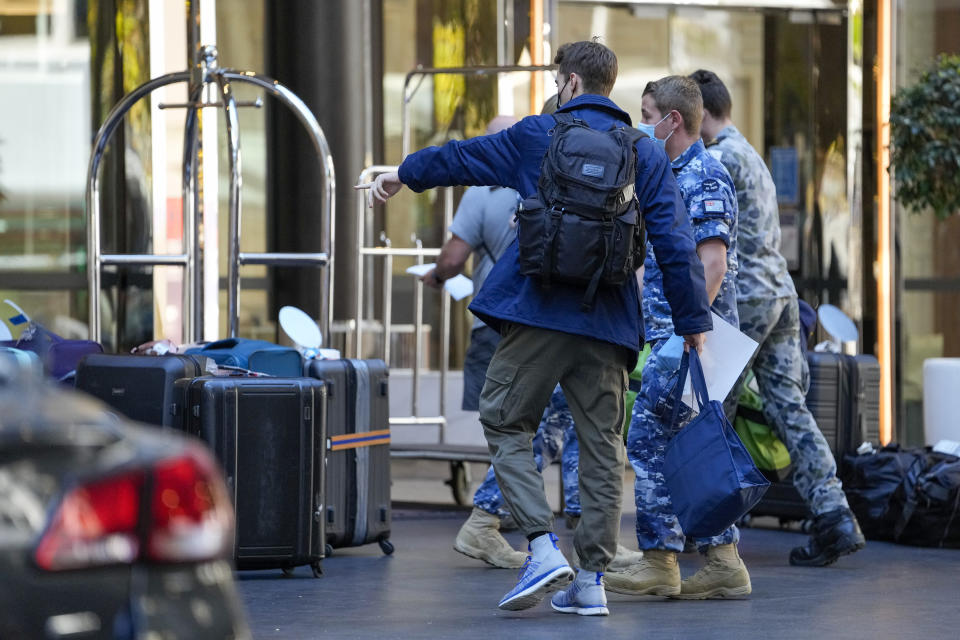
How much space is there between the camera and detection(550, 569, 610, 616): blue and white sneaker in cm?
527

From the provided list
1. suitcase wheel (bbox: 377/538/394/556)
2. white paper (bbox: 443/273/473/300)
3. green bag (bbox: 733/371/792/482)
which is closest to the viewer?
green bag (bbox: 733/371/792/482)

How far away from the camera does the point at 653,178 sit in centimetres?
512

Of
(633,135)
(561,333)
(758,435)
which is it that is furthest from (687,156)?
(758,435)

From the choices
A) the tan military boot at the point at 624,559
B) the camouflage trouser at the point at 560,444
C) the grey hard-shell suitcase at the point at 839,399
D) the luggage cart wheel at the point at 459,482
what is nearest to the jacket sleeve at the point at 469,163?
the tan military boot at the point at 624,559

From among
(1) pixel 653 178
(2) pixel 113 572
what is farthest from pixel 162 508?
(1) pixel 653 178

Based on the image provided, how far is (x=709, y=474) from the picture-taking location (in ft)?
17.2

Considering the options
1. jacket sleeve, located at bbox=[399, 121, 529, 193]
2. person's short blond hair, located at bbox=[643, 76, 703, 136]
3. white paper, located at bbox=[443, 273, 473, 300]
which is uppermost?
person's short blond hair, located at bbox=[643, 76, 703, 136]

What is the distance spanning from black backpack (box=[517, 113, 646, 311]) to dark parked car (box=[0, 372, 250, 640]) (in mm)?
2373

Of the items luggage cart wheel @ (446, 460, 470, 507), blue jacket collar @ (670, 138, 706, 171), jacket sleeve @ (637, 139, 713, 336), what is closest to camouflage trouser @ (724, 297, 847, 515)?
blue jacket collar @ (670, 138, 706, 171)

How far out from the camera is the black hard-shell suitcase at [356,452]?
659cm

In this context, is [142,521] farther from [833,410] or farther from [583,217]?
[833,410]

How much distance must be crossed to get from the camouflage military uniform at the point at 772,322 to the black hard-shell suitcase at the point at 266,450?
1668 millimetres

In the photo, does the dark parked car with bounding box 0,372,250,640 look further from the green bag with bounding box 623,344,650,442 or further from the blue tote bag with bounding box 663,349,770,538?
the green bag with bounding box 623,344,650,442

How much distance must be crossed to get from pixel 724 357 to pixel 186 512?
319 centimetres
